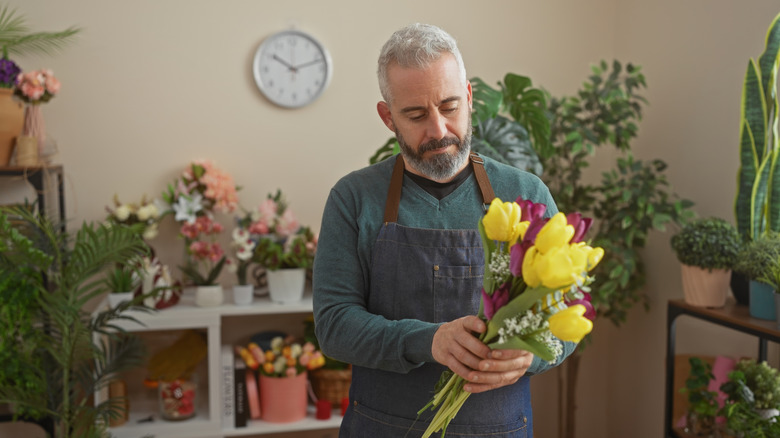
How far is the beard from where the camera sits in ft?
4.67

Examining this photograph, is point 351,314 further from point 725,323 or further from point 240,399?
point 240,399

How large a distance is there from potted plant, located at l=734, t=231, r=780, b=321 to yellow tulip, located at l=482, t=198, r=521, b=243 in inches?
63.8

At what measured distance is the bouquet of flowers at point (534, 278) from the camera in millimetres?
915

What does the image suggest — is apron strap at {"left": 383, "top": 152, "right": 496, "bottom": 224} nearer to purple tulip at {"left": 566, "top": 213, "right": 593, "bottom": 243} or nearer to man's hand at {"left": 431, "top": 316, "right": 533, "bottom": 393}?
man's hand at {"left": 431, "top": 316, "right": 533, "bottom": 393}

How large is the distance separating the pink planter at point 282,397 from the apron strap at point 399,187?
1.71 metres

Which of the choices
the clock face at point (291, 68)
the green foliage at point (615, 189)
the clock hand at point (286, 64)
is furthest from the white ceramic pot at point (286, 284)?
the green foliage at point (615, 189)

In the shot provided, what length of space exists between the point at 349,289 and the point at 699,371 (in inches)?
66.6

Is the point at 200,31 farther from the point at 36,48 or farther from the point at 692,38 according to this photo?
the point at 692,38

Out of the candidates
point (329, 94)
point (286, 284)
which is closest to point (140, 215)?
point (286, 284)

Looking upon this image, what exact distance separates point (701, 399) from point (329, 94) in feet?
7.10

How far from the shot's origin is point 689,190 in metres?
3.12

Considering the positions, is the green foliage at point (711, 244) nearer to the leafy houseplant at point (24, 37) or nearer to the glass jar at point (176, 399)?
the glass jar at point (176, 399)

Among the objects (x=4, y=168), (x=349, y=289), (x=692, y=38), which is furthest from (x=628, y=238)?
(x=4, y=168)

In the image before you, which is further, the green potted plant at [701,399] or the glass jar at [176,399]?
the glass jar at [176,399]
